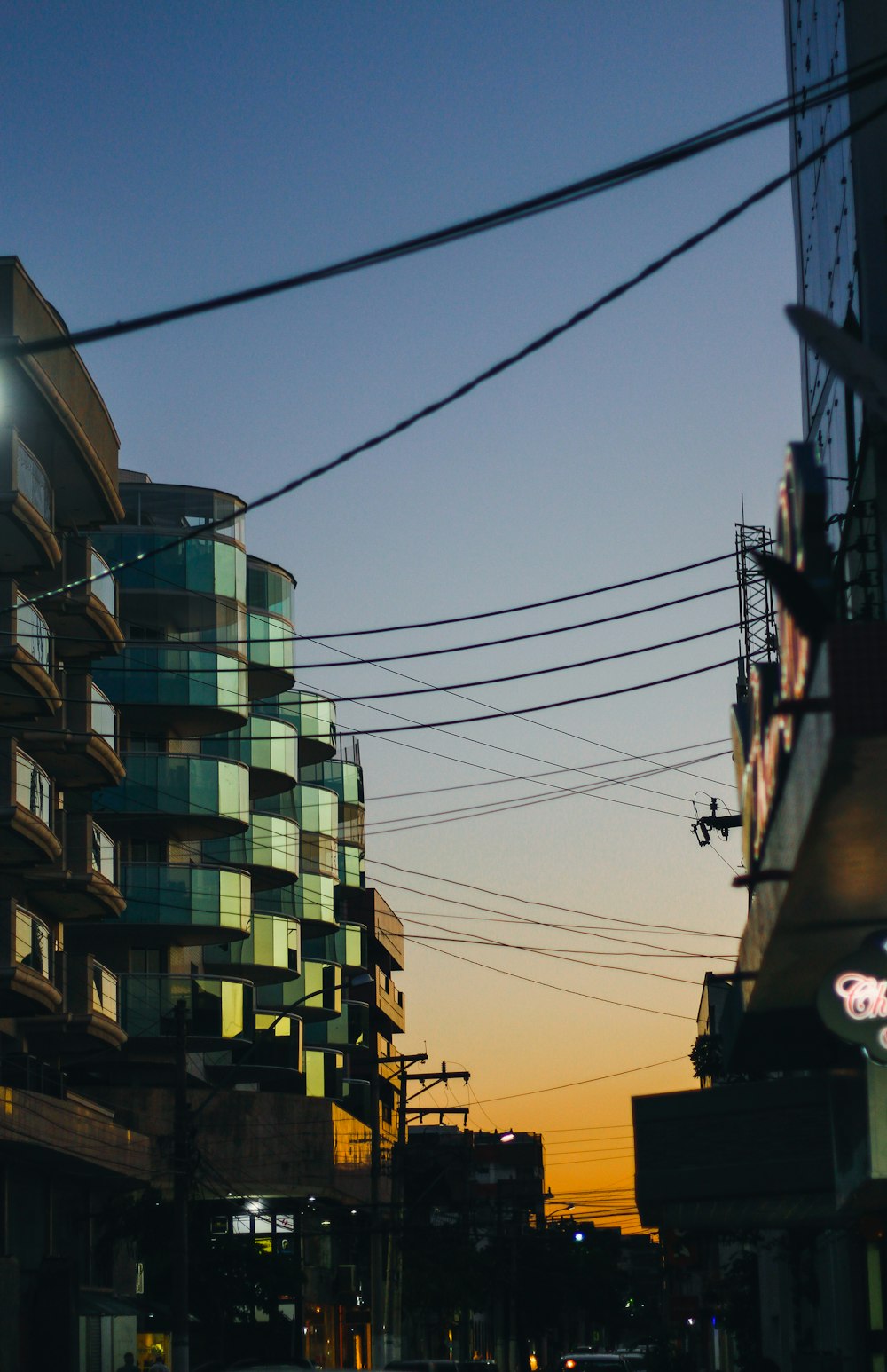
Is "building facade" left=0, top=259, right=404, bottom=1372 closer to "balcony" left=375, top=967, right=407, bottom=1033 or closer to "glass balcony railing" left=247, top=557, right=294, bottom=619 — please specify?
"glass balcony railing" left=247, top=557, right=294, bottom=619

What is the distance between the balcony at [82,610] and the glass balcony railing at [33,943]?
20.8 ft

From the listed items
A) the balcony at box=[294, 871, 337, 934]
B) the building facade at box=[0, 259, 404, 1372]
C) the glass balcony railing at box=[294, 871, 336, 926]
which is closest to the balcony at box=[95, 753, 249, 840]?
the building facade at box=[0, 259, 404, 1372]

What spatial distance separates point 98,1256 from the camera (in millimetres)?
45156

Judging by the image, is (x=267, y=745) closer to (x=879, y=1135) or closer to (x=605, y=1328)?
(x=879, y=1135)

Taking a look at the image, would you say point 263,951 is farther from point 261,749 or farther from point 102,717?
point 102,717

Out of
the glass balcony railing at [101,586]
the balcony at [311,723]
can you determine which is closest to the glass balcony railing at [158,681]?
the balcony at [311,723]

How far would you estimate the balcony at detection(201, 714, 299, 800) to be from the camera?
66125 mm

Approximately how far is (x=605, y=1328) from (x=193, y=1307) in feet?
462

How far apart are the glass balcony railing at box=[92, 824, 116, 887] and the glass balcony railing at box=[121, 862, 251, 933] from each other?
13791 mm

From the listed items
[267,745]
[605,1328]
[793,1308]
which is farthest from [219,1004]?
[605,1328]

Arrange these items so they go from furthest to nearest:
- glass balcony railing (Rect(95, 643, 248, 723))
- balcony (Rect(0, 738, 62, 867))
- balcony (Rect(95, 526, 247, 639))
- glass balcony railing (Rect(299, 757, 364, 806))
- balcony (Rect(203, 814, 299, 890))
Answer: glass balcony railing (Rect(299, 757, 364, 806)) < balcony (Rect(203, 814, 299, 890)) < balcony (Rect(95, 526, 247, 639)) < glass balcony railing (Rect(95, 643, 248, 723)) < balcony (Rect(0, 738, 62, 867))

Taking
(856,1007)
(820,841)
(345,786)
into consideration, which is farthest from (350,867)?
(820,841)

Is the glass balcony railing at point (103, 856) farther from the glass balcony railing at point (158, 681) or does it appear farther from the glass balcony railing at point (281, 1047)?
the glass balcony railing at point (281, 1047)

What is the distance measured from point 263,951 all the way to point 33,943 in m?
30.2
